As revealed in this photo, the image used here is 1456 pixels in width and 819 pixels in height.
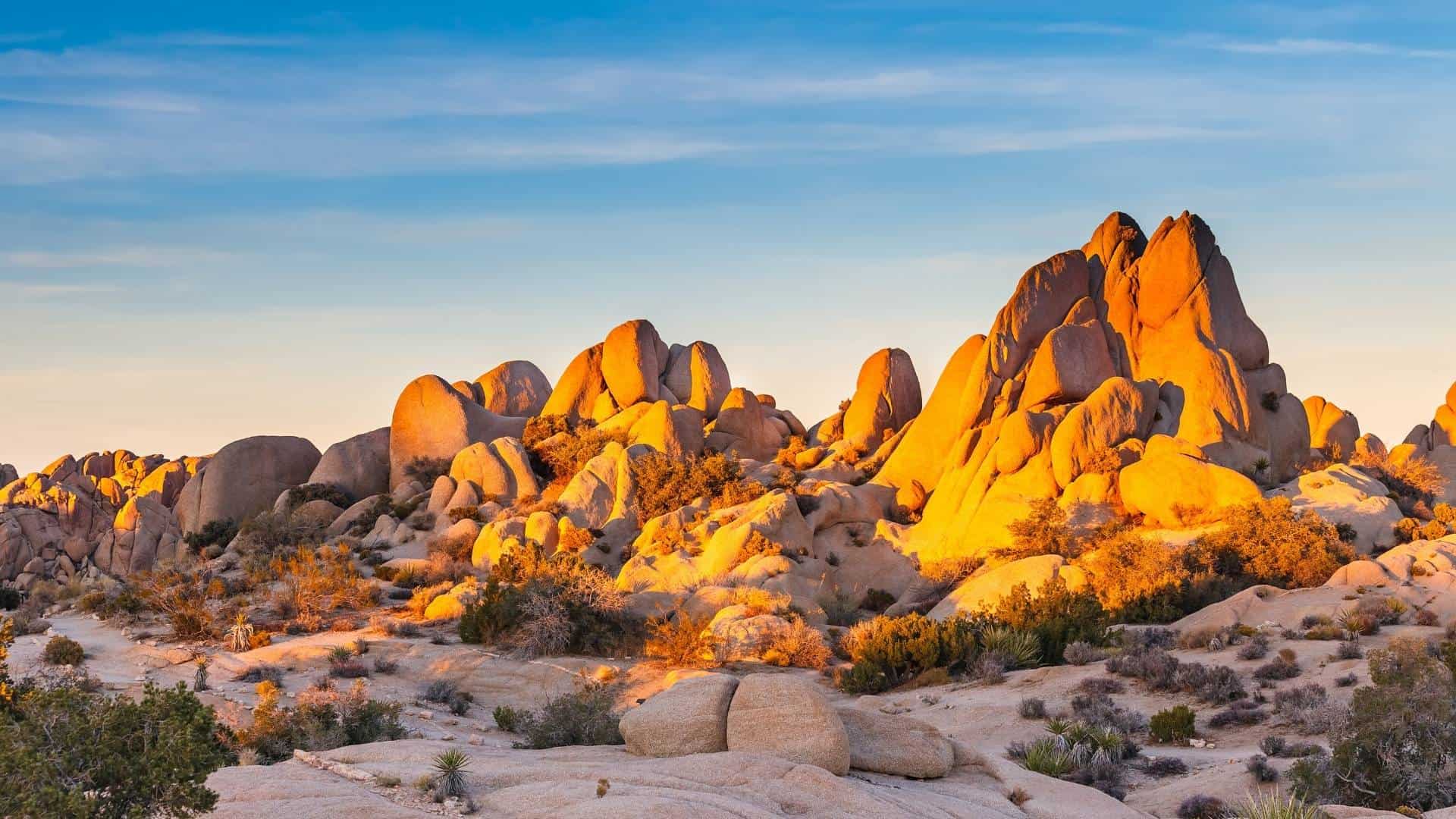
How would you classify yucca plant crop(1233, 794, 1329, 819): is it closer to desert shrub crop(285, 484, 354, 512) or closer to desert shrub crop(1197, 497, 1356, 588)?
desert shrub crop(1197, 497, 1356, 588)

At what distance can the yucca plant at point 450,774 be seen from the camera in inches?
426

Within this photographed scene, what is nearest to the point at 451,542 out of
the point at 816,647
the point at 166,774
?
the point at 816,647

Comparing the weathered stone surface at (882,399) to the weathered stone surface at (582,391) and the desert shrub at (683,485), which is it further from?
the weathered stone surface at (582,391)

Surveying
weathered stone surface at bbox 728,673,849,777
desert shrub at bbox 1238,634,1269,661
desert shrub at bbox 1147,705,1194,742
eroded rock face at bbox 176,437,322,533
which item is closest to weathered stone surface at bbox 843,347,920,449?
eroded rock face at bbox 176,437,322,533

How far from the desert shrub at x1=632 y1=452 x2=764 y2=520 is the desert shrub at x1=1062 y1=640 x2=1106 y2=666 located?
1520cm

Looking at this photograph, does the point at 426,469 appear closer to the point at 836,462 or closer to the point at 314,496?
the point at 314,496

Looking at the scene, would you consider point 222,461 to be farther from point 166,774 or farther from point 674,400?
point 166,774

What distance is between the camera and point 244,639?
26203 millimetres

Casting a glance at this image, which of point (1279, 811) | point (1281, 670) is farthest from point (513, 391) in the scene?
point (1279, 811)

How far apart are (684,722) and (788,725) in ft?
4.30

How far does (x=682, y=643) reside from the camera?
25.6m

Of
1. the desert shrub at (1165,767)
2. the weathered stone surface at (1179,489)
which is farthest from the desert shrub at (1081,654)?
the weathered stone surface at (1179,489)

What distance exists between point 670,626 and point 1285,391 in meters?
26.1

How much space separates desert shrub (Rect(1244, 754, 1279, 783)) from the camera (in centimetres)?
1502
